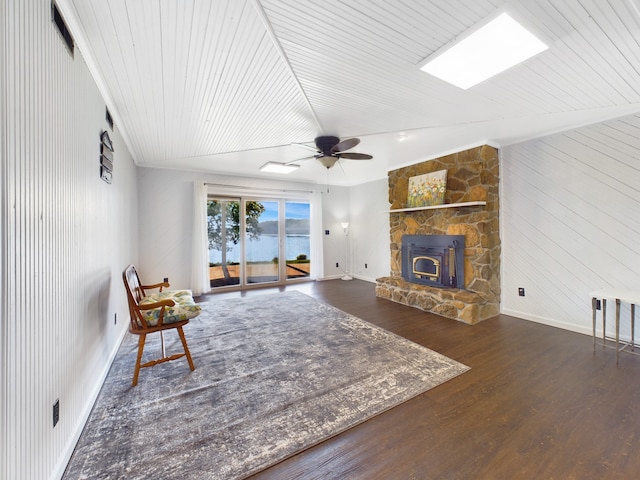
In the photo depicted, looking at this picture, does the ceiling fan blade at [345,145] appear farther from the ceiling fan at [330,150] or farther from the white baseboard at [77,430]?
the white baseboard at [77,430]

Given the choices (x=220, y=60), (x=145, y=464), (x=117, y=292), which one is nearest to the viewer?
(x=145, y=464)

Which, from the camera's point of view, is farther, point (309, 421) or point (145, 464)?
point (309, 421)

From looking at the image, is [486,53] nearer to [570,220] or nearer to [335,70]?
[335,70]

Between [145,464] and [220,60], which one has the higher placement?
[220,60]

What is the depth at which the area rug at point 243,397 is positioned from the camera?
4.86 ft

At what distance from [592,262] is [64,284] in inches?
197

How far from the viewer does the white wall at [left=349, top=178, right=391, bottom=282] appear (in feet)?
19.9

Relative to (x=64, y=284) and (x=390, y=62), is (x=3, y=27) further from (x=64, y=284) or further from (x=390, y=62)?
(x=390, y=62)

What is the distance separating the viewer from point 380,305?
446cm

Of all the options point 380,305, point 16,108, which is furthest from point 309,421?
point 380,305

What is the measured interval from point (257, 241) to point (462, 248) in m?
4.18

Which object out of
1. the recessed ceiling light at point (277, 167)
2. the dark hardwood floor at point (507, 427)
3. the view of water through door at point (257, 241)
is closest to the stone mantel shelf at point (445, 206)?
the dark hardwood floor at point (507, 427)

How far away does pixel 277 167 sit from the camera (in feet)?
16.3

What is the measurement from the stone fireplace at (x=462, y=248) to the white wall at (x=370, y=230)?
4.03 feet
